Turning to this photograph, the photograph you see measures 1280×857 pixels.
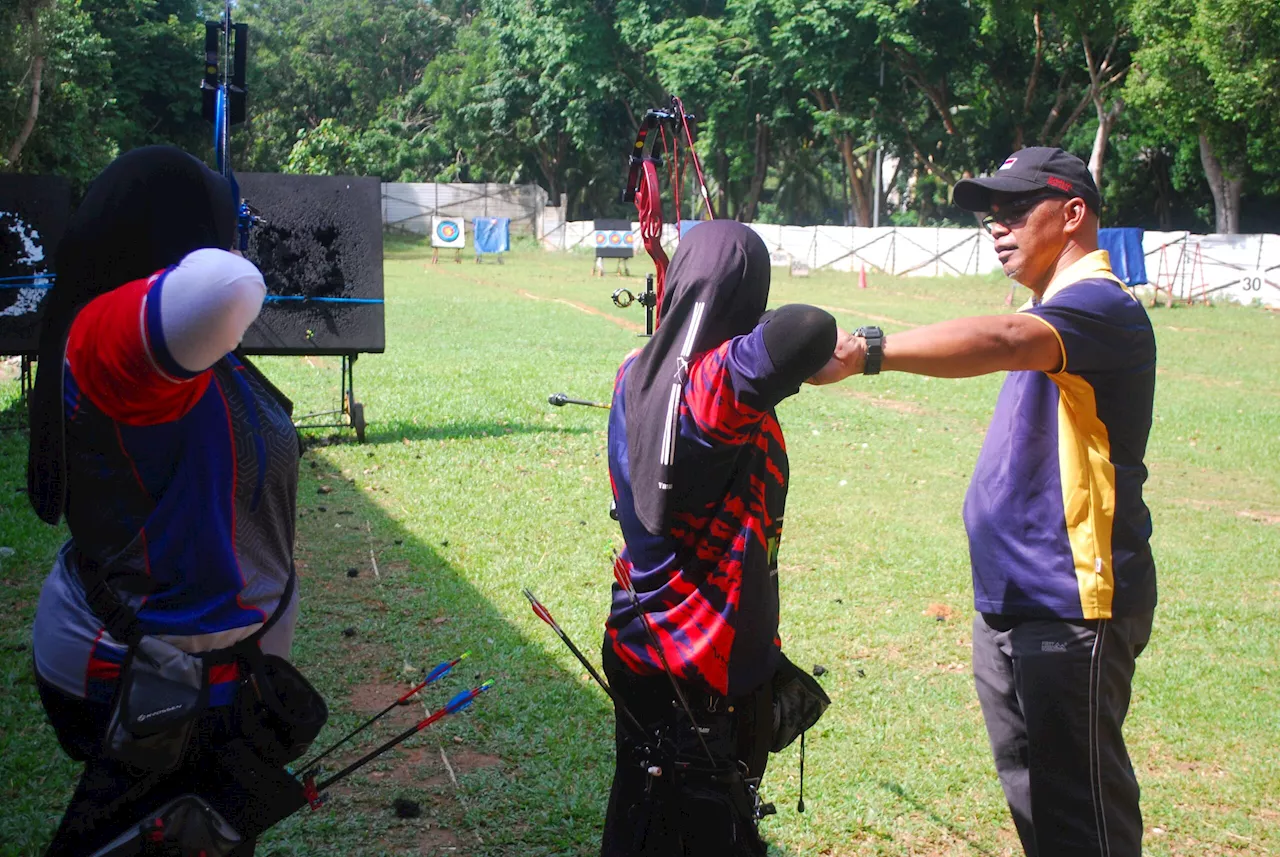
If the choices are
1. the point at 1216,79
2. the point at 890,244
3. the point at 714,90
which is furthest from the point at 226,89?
the point at 714,90

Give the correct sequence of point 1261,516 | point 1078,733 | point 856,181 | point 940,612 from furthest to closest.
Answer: point 856,181 < point 1261,516 < point 940,612 < point 1078,733

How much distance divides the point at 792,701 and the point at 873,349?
916mm

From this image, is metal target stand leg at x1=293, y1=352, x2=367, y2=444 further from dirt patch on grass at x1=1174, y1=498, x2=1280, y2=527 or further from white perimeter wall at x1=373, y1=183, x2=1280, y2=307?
white perimeter wall at x1=373, y1=183, x2=1280, y2=307

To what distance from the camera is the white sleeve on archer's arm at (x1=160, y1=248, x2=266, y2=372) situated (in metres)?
1.95

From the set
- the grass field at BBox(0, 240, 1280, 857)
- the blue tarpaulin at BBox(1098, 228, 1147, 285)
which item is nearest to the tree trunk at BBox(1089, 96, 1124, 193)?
the blue tarpaulin at BBox(1098, 228, 1147, 285)

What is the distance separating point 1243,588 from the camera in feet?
22.7

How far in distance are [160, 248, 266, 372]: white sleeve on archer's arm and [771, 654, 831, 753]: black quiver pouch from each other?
1.49m

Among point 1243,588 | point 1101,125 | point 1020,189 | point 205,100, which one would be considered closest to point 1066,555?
point 1020,189

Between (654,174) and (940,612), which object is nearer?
(654,174)

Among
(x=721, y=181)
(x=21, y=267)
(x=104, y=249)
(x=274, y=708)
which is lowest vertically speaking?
(x=274, y=708)

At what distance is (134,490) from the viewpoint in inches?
85.8

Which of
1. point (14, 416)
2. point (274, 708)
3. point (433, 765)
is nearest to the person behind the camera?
point (274, 708)

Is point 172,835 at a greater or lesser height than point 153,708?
lesser

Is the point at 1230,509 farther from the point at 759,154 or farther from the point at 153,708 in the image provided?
the point at 759,154
